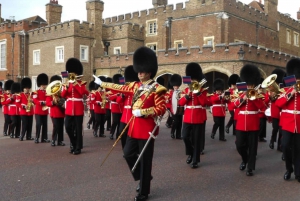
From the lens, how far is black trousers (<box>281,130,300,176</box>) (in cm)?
595

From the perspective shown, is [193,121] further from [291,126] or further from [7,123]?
[7,123]

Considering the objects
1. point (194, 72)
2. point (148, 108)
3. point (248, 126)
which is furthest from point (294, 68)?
point (148, 108)

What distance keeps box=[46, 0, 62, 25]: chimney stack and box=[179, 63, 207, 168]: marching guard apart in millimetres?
29373

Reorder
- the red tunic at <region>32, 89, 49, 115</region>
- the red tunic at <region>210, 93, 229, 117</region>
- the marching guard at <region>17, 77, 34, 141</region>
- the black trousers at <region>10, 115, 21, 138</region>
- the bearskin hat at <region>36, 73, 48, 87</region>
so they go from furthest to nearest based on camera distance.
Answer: the black trousers at <region>10, 115, 21, 138</region>, the red tunic at <region>210, 93, 229, 117</region>, the bearskin hat at <region>36, 73, 48, 87</region>, the marching guard at <region>17, 77, 34, 141</region>, the red tunic at <region>32, 89, 49, 115</region>

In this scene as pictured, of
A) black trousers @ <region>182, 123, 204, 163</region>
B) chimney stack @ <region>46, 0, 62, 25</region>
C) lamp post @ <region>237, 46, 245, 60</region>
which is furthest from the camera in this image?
chimney stack @ <region>46, 0, 62, 25</region>

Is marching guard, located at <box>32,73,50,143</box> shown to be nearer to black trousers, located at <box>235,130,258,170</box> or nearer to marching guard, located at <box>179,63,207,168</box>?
marching guard, located at <box>179,63,207,168</box>

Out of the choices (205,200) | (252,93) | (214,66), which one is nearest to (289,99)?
(252,93)

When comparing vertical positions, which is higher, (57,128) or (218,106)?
(218,106)

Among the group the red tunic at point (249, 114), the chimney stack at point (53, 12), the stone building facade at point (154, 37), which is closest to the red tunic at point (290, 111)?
the red tunic at point (249, 114)

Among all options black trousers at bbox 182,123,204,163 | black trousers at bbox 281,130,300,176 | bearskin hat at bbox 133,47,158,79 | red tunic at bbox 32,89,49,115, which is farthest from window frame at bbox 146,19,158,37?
bearskin hat at bbox 133,47,158,79

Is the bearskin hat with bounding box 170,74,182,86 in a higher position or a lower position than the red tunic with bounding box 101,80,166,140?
higher

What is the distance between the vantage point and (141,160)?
5.03 m

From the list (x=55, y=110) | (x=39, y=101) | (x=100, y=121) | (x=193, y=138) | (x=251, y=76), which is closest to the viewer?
(x=251, y=76)

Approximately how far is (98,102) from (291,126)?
6.91m
